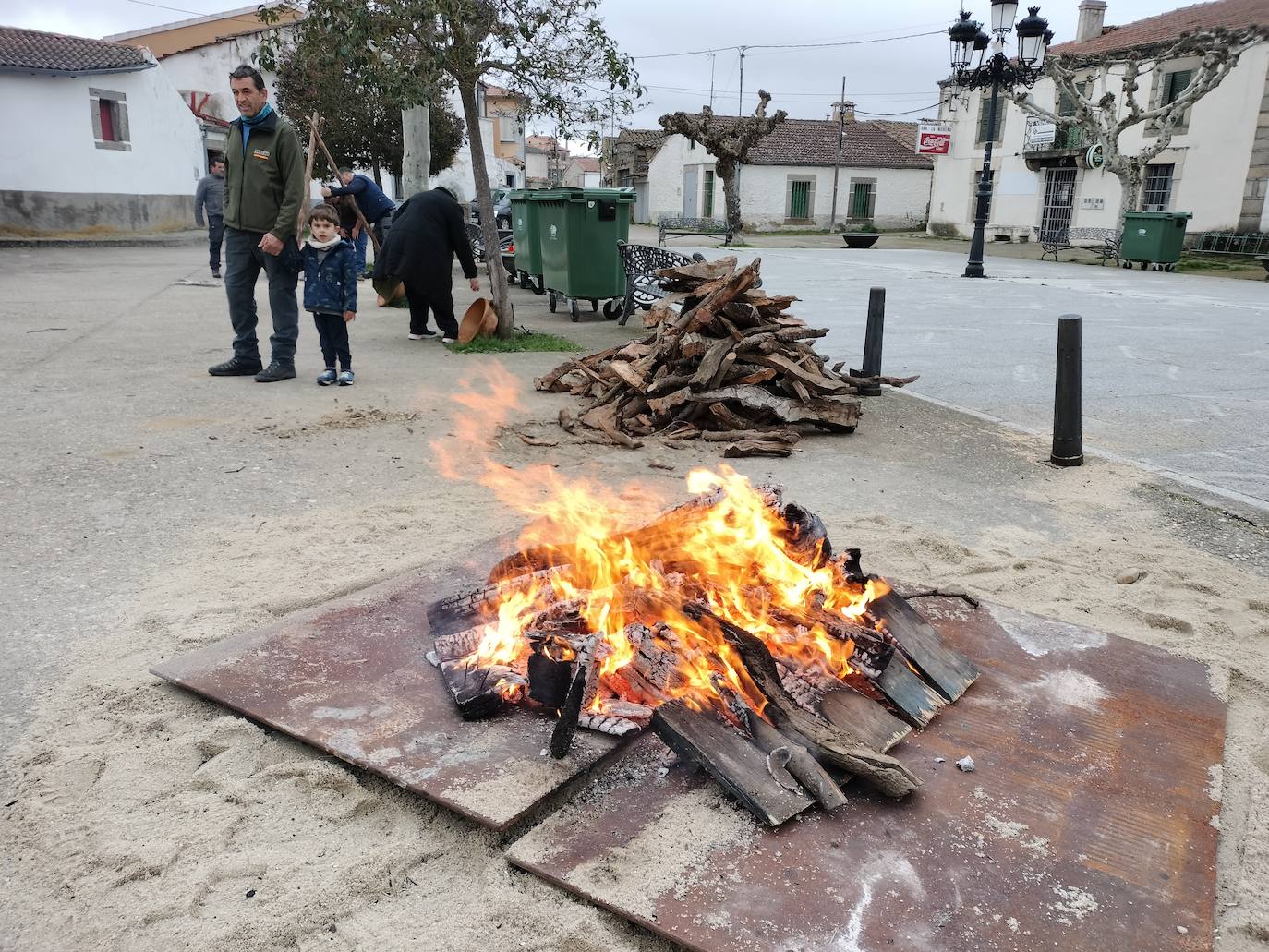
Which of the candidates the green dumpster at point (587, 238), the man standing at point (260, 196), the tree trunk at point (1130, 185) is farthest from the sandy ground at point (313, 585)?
the tree trunk at point (1130, 185)

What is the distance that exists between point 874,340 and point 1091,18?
132ft

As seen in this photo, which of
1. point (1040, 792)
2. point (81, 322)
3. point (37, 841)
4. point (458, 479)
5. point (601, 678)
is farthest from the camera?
point (81, 322)

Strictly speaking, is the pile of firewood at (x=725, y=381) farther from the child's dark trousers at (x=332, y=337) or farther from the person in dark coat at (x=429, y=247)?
the person in dark coat at (x=429, y=247)

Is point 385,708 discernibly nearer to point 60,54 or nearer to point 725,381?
point 725,381

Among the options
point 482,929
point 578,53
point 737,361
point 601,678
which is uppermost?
point 578,53

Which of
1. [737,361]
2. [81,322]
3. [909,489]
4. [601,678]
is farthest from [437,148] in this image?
[601,678]

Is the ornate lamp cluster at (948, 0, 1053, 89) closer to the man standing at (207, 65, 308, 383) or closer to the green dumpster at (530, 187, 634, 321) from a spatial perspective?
the green dumpster at (530, 187, 634, 321)

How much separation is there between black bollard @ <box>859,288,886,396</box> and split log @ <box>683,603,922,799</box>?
553 cm

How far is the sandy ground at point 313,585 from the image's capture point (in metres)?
2.21

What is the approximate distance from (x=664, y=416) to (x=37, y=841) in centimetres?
502

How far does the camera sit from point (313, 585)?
401 cm

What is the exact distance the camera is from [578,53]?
1026 cm

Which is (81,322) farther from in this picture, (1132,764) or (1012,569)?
(1132,764)

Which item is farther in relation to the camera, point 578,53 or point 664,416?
point 578,53
